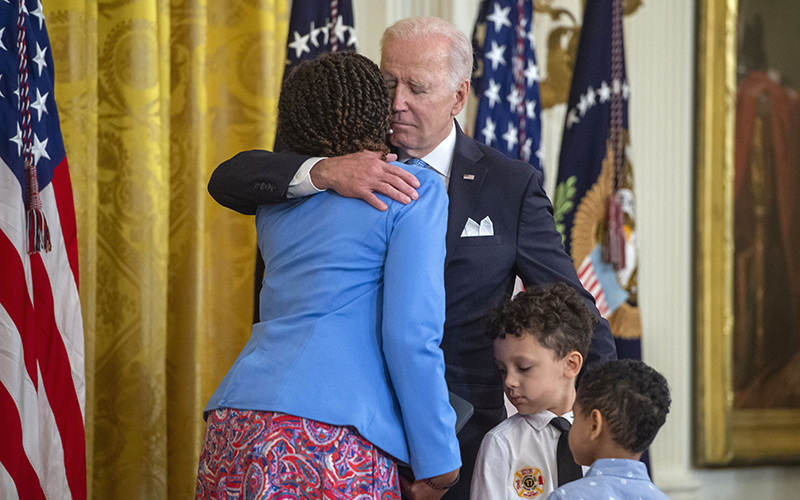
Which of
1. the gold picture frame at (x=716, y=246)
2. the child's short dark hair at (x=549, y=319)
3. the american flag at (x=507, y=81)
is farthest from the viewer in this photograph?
the gold picture frame at (x=716, y=246)

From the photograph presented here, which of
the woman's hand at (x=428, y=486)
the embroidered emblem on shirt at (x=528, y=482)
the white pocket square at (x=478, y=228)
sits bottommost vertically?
the embroidered emblem on shirt at (x=528, y=482)

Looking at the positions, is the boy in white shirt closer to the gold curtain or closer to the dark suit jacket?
the dark suit jacket

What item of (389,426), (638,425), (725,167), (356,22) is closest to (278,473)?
(389,426)

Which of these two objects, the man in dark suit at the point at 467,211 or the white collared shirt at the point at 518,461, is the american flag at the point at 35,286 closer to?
the man in dark suit at the point at 467,211

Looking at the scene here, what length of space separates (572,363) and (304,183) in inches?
32.1

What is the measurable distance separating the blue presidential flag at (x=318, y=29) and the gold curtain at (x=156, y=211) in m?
0.17

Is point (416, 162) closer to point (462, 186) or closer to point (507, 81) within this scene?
point (462, 186)

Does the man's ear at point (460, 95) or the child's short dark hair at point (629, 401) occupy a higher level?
the man's ear at point (460, 95)

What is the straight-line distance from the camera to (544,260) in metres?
1.98

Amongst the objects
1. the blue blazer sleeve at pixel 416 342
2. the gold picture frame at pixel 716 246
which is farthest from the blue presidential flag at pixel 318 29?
the gold picture frame at pixel 716 246

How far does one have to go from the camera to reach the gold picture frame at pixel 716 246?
4.34 meters

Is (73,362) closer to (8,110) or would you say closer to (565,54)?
(8,110)

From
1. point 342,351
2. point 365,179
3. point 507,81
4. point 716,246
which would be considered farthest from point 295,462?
point 716,246

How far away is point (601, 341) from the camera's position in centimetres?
199
